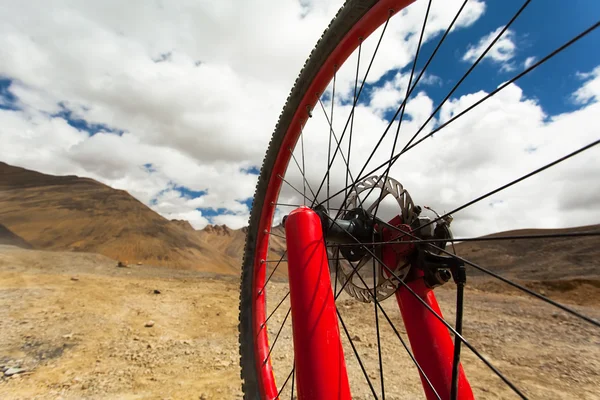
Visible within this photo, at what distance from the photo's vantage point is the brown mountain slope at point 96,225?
32625mm

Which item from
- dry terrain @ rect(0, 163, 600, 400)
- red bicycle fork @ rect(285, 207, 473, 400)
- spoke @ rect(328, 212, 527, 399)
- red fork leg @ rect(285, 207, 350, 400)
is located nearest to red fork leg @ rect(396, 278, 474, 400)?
red bicycle fork @ rect(285, 207, 473, 400)

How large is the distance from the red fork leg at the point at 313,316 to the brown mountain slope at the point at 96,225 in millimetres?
33794

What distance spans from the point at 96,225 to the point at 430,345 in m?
43.1

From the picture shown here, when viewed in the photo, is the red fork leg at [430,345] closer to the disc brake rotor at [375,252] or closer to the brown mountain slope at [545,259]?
the disc brake rotor at [375,252]

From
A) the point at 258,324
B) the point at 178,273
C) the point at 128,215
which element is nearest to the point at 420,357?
the point at 258,324

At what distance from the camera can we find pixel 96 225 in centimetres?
3644

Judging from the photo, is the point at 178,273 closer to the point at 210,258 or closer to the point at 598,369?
the point at 598,369

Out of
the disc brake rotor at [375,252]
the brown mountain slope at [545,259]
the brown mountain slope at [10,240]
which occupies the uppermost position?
the brown mountain slope at [545,259]

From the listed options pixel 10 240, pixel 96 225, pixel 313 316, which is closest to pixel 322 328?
pixel 313 316

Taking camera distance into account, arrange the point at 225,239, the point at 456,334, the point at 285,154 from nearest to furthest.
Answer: the point at 456,334, the point at 285,154, the point at 225,239

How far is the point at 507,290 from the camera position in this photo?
9672mm

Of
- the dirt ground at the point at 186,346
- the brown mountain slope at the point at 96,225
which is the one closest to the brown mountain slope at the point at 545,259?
the dirt ground at the point at 186,346

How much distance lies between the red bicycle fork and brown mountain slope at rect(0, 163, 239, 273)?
3381 cm

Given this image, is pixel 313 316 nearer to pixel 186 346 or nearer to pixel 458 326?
pixel 458 326
